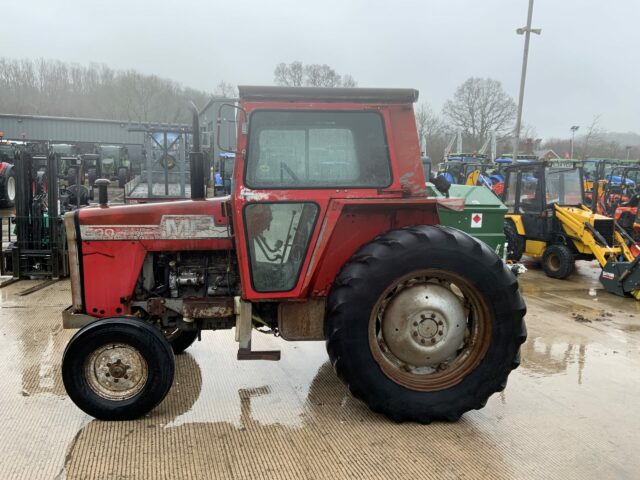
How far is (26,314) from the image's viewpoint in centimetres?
553

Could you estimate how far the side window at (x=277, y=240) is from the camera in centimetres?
329

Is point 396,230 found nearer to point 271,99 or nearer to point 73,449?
point 271,99

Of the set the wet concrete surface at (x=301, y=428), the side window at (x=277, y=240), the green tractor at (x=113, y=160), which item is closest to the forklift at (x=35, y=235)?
the wet concrete surface at (x=301, y=428)

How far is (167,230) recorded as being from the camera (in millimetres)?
3451

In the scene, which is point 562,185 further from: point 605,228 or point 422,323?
point 422,323

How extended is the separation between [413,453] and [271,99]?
223 cm

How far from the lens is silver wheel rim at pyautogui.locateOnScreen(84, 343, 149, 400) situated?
127 inches

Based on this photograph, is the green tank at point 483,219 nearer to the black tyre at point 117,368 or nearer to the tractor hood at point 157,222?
the tractor hood at point 157,222

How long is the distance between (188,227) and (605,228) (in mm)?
7784

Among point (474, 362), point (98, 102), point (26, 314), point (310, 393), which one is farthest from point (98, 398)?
point (98, 102)

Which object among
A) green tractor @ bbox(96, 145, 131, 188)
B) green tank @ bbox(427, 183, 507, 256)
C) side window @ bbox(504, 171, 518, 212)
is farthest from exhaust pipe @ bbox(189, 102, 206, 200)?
green tractor @ bbox(96, 145, 131, 188)

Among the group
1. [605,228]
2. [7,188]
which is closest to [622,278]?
[605,228]

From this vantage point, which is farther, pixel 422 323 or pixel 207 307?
pixel 207 307

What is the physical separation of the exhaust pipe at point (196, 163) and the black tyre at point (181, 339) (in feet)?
4.19
